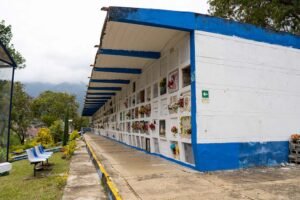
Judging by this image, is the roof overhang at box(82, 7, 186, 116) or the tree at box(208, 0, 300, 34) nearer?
the roof overhang at box(82, 7, 186, 116)

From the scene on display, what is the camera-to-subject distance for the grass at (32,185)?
17.3 ft

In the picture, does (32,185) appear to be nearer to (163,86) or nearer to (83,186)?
(83,186)

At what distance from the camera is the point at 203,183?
5379mm

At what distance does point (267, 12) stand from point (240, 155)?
8.53 meters

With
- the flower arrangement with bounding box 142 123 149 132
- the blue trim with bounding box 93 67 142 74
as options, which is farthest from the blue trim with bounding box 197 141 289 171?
the blue trim with bounding box 93 67 142 74

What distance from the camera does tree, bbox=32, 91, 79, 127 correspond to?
3828 centimetres

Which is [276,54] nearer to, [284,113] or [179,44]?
[284,113]

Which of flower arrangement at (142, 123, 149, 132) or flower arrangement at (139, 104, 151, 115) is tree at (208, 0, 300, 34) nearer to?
flower arrangement at (139, 104, 151, 115)

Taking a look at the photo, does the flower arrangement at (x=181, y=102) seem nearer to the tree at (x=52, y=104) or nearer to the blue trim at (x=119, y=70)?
the blue trim at (x=119, y=70)

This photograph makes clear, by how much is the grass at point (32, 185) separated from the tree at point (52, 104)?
2931 cm

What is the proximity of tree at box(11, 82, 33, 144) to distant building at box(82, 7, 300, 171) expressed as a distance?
24.5m

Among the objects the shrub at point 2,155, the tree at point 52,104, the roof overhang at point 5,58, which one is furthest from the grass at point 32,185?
the tree at point 52,104

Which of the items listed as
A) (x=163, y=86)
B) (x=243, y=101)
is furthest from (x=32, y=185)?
(x=243, y=101)

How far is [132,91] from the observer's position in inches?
547
